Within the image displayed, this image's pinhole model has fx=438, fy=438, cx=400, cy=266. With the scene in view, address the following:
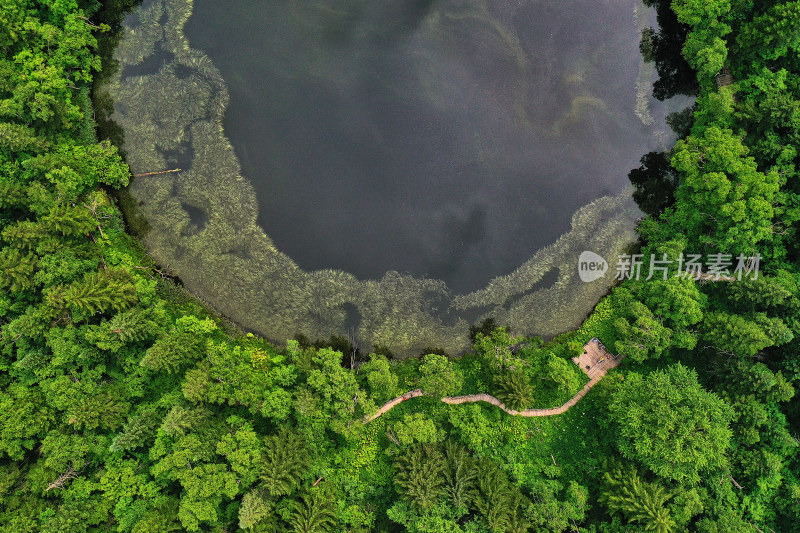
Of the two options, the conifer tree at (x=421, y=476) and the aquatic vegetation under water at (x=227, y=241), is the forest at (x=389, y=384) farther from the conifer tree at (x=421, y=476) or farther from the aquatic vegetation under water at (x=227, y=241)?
the aquatic vegetation under water at (x=227, y=241)

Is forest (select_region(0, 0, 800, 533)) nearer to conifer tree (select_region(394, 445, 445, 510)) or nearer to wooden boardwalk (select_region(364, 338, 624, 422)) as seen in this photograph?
conifer tree (select_region(394, 445, 445, 510))

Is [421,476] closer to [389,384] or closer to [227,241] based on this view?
[389,384]

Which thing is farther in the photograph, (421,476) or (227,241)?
(227,241)

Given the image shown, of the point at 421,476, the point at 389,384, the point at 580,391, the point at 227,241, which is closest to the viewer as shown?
the point at 421,476

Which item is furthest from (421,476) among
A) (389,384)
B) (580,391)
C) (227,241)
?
(227,241)

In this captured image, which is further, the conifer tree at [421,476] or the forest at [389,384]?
the conifer tree at [421,476]

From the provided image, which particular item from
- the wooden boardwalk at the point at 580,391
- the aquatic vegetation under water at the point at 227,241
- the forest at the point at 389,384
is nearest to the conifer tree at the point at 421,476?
the forest at the point at 389,384

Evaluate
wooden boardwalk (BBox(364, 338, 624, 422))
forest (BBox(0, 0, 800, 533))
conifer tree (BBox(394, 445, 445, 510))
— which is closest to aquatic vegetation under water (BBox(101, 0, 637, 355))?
forest (BBox(0, 0, 800, 533))
